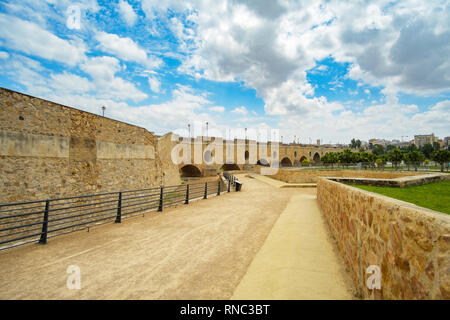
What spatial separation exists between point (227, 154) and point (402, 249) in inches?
2031

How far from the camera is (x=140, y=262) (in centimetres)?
443

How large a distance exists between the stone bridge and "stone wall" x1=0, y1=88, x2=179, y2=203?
42.3 feet

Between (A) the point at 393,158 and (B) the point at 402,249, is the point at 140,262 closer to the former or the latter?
(B) the point at 402,249

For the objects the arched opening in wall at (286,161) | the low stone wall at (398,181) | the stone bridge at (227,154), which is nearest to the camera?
the low stone wall at (398,181)

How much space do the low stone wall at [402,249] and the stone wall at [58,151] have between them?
10594 mm

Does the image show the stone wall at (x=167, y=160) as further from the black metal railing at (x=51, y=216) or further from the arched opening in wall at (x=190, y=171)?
the arched opening in wall at (x=190, y=171)

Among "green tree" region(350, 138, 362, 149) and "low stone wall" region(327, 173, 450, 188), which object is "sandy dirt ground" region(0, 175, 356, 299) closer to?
"low stone wall" region(327, 173, 450, 188)

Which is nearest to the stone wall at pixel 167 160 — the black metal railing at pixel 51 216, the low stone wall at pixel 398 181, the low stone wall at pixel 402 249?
the black metal railing at pixel 51 216

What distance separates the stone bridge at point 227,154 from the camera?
42.0m

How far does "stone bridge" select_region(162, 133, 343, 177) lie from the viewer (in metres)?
42.0

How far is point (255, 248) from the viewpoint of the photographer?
524 centimetres

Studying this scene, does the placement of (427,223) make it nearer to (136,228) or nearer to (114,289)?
(114,289)
